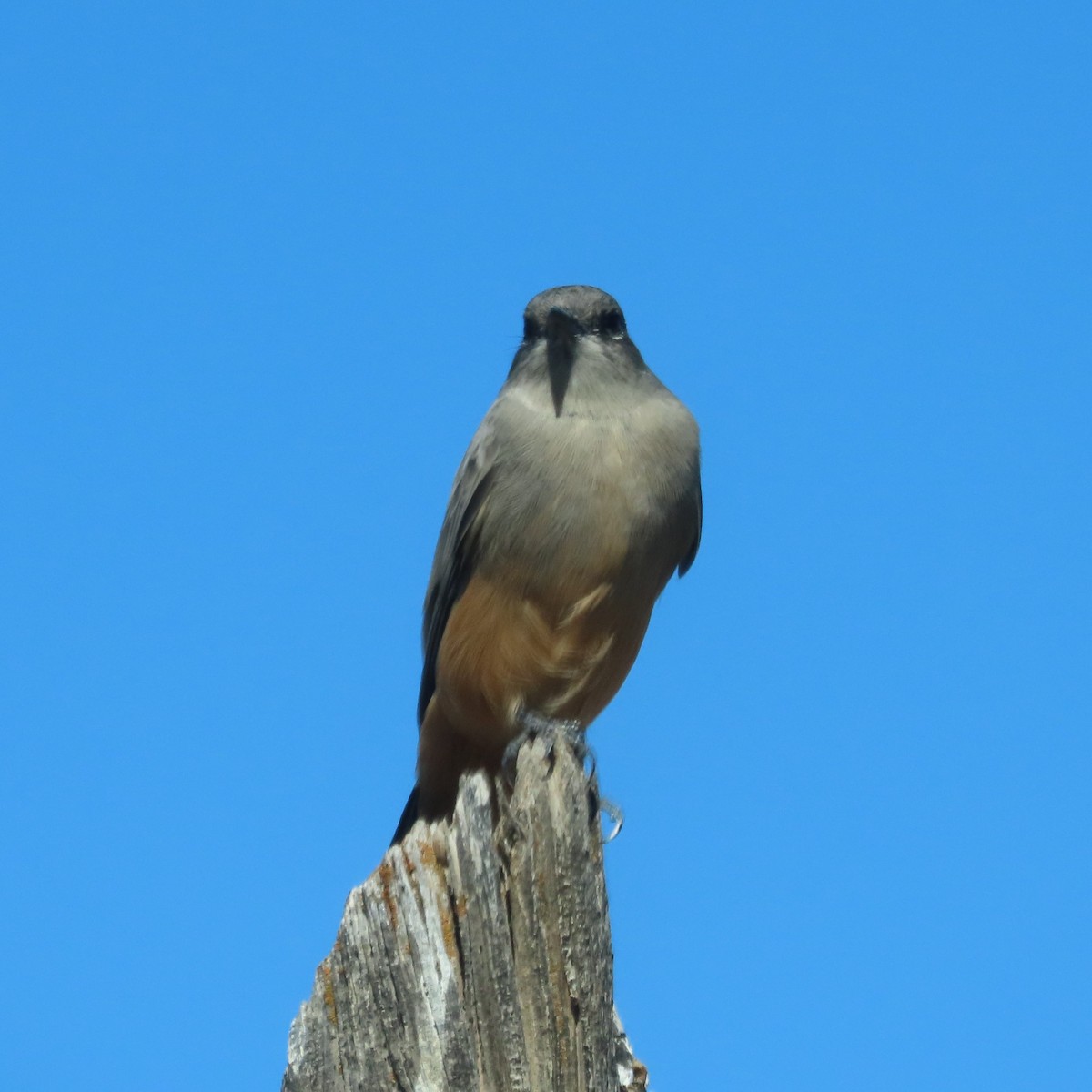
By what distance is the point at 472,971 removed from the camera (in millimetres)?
4449

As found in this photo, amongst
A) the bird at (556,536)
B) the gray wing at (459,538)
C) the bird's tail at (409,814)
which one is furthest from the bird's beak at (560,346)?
the bird's tail at (409,814)

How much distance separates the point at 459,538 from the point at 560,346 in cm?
109

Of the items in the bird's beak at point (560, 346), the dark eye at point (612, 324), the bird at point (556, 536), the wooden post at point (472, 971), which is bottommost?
the wooden post at point (472, 971)

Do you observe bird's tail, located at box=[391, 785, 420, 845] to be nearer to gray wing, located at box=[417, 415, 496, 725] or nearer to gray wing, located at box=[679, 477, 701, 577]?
gray wing, located at box=[417, 415, 496, 725]

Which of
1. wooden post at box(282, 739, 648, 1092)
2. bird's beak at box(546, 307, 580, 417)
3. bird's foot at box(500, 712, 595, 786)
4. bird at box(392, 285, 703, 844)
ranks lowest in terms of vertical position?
wooden post at box(282, 739, 648, 1092)

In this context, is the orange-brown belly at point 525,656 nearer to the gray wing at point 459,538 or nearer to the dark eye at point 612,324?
the gray wing at point 459,538

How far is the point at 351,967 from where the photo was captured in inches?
177

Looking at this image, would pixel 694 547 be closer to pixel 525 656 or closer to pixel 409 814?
pixel 525 656

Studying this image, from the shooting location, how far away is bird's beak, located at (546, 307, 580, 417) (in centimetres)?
757

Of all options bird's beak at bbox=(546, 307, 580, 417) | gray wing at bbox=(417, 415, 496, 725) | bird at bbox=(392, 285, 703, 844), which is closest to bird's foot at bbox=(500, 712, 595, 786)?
bird at bbox=(392, 285, 703, 844)

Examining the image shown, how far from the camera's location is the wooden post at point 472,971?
14.3 feet

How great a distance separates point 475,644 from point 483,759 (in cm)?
78

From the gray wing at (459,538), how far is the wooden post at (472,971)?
9.58 feet

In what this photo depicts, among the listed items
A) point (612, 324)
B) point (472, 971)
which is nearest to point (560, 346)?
point (612, 324)
